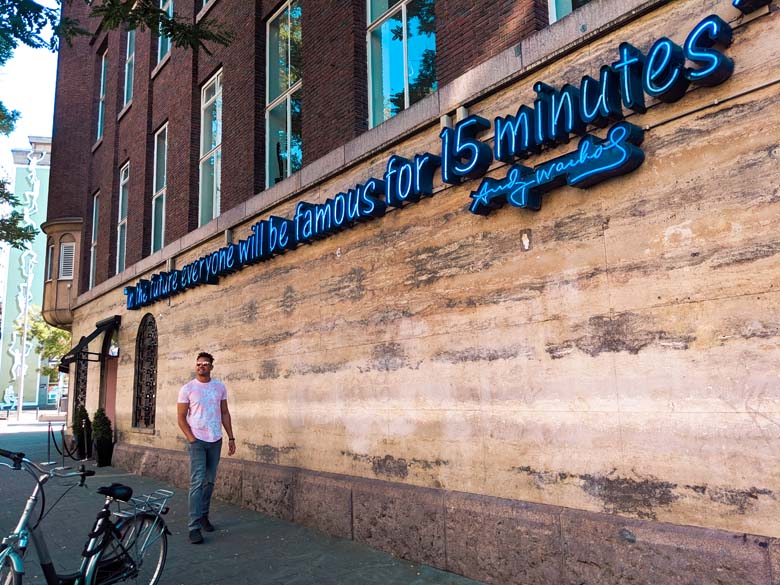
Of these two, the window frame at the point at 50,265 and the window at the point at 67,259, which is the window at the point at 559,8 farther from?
the window frame at the point at 50,265

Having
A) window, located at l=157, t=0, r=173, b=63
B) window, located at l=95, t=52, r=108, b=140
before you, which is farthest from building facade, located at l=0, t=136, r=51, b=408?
window, located at l=157, t=0, r=173, b=63

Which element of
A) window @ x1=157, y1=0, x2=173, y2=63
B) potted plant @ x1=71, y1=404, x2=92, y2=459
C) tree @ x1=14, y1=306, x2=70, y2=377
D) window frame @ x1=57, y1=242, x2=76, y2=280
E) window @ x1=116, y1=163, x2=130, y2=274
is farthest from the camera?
tree @ x1=14, y1=306, x2=70, y2=377

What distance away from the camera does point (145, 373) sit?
1461 cm

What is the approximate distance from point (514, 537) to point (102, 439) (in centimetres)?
1266

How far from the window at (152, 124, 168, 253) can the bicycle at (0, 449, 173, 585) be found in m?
11.0

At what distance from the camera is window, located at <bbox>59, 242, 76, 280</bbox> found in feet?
71.9

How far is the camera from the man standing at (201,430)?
291 inches

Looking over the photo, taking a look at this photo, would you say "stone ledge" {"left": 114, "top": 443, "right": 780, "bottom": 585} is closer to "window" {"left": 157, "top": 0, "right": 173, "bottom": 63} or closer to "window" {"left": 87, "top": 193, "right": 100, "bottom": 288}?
"window" {"left": 157, "top": 0, "right": 173, "bottom": 63}

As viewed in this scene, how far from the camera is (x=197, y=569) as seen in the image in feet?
20.2

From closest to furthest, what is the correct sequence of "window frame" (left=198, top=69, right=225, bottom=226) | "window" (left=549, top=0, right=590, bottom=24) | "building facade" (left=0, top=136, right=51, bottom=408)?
"window" (left=549, top=0, right=590, bottom=24)
"window frame" (left=198, top=69, right=225, bottom=226)
"building facade" (left=0, top=136, right=51, bottom=408)

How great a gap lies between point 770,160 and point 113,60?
19.3m

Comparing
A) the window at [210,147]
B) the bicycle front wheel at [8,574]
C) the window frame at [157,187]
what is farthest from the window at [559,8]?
the window frame at [157,187]

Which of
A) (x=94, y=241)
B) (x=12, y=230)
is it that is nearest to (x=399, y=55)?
(x=94, y=241)

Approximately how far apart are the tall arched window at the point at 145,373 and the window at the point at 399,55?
7908 mm
